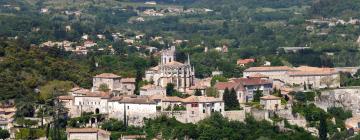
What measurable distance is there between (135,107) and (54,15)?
257 ft

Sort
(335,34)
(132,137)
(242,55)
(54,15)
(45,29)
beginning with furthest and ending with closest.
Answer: (54,15), (335,34), (45,29), (242,55), (132,137)

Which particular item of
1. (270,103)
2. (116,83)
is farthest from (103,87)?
(270,103)

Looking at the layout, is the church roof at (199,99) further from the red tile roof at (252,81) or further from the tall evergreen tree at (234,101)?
the red tile roof at (252,81)

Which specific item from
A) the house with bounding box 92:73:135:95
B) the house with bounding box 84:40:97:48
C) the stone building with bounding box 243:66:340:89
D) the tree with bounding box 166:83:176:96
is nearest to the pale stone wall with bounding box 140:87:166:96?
the tree with bounding box 166:83:176:96

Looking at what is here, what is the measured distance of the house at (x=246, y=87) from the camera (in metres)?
66.6

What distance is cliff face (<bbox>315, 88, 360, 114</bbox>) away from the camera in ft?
231

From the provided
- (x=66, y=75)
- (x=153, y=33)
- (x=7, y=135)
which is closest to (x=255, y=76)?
(x=66, y=75)

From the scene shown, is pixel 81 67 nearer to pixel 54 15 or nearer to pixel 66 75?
pixel 66 75

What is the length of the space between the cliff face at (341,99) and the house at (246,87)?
3.48 m

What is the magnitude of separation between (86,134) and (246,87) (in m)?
12.2

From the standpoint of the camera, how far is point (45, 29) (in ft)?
356

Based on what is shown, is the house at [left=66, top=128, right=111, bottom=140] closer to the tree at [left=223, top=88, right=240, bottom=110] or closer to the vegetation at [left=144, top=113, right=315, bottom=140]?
the vegetation at [left=144, top=113, right=315, bottom=140]

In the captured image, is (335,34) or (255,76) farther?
(335,34)

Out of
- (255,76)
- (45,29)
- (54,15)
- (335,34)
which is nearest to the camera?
(255,76)
